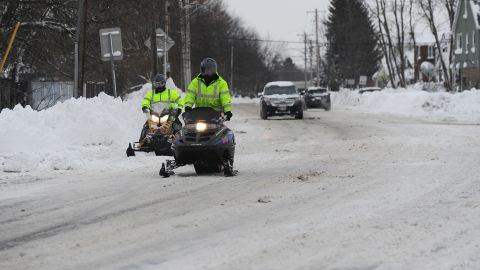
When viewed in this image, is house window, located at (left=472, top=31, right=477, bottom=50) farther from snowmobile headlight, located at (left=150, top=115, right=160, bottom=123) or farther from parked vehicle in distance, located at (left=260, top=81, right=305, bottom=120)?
snowmobile headlight, located at (left=150, top=115, right=160, bottom=123)

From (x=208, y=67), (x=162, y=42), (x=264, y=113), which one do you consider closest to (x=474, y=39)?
(x=264, y=113)

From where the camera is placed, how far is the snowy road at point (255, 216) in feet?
20.5

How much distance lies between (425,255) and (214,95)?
727 cm

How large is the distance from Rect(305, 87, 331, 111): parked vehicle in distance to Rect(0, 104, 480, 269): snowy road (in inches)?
1502

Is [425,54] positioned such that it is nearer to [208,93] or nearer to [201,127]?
[208,93]

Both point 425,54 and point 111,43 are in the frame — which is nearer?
point 111,43

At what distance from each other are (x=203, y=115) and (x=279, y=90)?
81.6 ft

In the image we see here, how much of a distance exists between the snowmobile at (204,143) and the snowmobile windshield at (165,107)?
425cm

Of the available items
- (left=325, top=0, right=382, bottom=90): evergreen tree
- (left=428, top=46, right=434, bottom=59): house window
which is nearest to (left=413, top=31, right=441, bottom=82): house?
(left=428, top=46, right=434, bottom=59): house window

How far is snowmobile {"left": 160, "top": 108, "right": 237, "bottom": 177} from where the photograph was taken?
12.6m

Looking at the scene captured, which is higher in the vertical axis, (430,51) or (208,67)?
(430,51)

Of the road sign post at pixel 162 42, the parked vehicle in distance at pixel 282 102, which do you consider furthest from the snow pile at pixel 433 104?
the road sign post at pixel 162 42

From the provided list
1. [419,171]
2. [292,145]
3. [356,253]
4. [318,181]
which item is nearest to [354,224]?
[356,253]

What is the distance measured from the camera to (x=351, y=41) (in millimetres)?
99875
